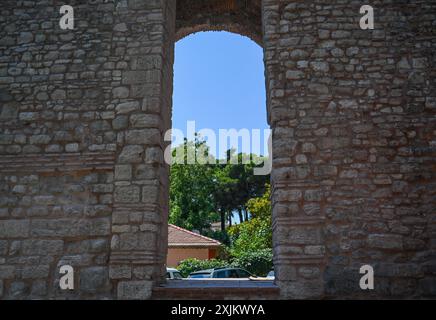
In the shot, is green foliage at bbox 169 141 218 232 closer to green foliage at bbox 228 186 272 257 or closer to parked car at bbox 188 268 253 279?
green foliage at bbox 228 186 272 257

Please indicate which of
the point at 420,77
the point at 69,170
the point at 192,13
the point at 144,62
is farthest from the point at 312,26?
the point at 69,170

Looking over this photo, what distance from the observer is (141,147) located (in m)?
4.91

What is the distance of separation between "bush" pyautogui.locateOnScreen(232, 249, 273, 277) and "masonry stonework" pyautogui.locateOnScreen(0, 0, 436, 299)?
1212 centimetres

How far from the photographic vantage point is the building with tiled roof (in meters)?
19.5

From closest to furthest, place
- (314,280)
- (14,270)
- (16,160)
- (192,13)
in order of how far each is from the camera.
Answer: (314,280), (14,270), (16,160), (192,13)

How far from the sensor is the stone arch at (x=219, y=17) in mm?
7238

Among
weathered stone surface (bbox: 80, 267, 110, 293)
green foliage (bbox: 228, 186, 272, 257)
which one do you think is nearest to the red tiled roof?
green foliage (bbox: 228, 186, 272, 257)

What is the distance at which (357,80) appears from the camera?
4988mm

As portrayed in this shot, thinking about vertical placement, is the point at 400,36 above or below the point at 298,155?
above

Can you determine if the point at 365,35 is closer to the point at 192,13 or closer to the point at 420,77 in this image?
the point at 420,77

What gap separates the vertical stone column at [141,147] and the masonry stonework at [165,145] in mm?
16

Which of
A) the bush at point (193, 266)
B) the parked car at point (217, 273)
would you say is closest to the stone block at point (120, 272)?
the parked car at point (217, 273)

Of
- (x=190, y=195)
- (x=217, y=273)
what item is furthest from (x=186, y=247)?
(x=190, y=195)

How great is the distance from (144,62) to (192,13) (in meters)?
2.62
